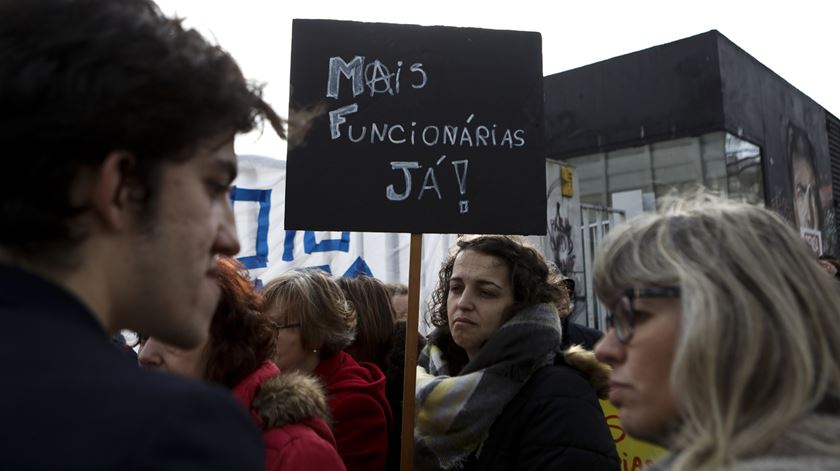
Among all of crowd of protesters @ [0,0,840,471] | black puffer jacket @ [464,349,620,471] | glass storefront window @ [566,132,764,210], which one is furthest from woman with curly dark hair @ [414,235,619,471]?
glass storefront window @ [566,132,764,210]

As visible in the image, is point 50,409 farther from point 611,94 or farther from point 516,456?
point 611,94

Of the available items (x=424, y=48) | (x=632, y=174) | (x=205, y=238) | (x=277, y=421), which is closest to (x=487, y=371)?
(x=277, y=421)

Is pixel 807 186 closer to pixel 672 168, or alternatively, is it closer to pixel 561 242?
pixel 672 168

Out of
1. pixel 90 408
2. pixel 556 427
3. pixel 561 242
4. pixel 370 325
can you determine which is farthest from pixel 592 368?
pixel 561 242

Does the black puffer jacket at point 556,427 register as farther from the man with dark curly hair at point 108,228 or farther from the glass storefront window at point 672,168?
the glass storefront window at point 672,168

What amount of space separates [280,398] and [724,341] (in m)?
1.21

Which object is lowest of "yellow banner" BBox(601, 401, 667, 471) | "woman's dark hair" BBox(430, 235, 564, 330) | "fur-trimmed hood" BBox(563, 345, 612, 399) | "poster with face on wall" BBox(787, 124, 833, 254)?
"yellow banner" BBox(601, 401, 667, 471)

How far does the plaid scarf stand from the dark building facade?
395 inches

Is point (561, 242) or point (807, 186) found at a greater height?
point (807, 186)

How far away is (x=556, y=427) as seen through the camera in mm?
2197

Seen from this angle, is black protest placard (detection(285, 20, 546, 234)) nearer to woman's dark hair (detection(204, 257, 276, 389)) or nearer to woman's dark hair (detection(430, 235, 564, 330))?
woman's dark hair (detection(430, 235, 564, 330))

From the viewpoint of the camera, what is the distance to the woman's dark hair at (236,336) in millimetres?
2139

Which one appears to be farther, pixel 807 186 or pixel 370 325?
pixel 807 186

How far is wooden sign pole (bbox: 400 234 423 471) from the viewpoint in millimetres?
2477
